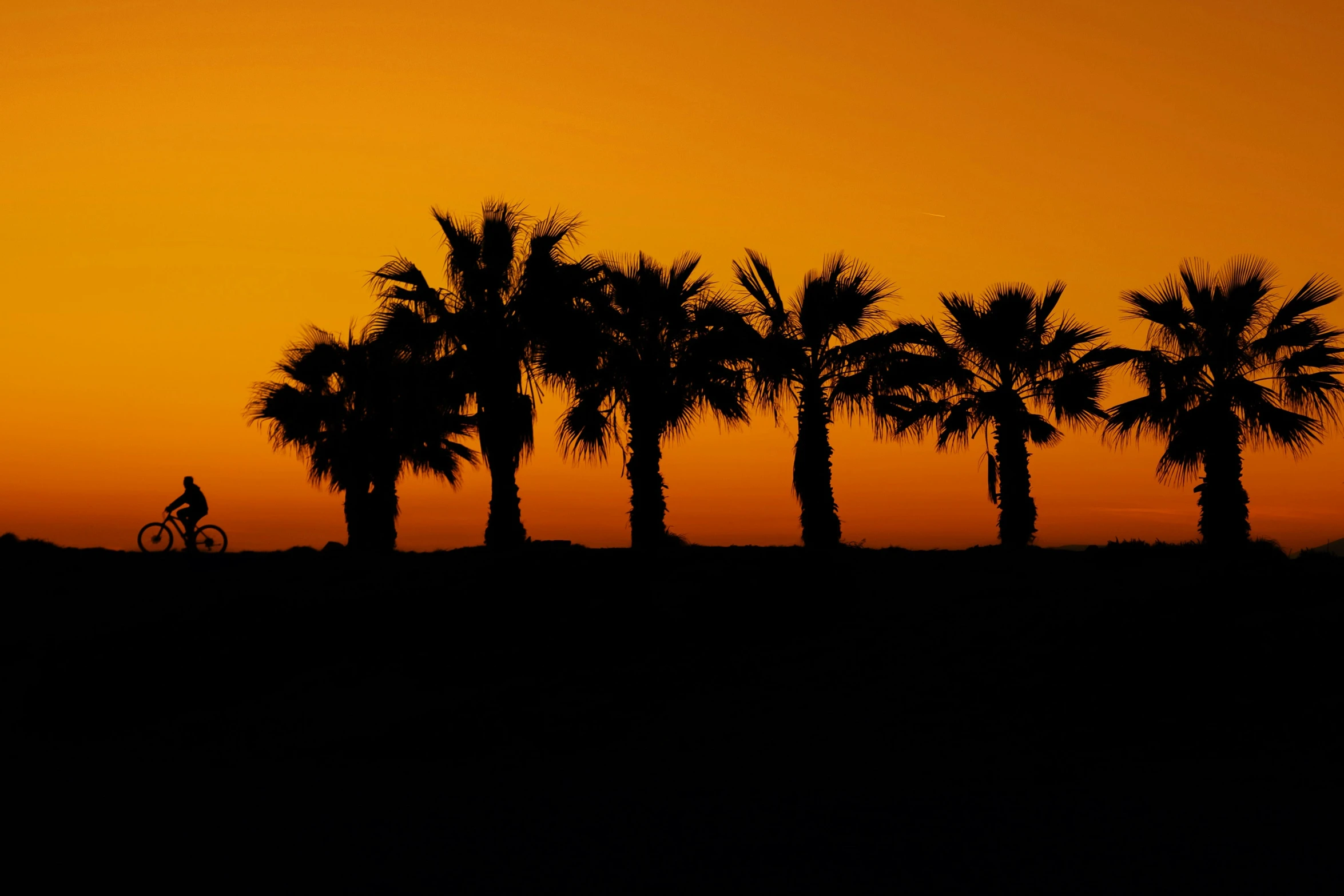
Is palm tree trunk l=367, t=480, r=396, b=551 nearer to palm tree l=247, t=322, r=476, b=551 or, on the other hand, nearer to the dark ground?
palm tree l=247, t=322, r=476, b=551

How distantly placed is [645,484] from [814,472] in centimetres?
446

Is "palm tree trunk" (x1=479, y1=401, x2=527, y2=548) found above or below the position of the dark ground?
above

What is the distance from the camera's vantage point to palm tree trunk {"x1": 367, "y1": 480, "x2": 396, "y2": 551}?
35.5 m

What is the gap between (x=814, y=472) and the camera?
1187 inches

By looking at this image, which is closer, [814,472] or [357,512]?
[814,472]

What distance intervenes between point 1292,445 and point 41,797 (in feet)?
85.3

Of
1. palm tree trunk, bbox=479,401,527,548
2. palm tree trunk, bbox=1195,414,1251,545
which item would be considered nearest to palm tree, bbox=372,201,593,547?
palm tree trunk, bbox=479,401,527,548

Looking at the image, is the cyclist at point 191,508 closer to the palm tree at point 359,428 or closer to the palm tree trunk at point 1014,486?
the palm tree at point 359,428

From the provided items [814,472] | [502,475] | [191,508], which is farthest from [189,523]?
[814,472]

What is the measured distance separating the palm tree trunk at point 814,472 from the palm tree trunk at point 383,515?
522 inches

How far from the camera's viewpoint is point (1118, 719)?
1224 cm

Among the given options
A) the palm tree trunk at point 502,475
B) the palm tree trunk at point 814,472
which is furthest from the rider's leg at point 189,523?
the palm tree trunk at point 814,472

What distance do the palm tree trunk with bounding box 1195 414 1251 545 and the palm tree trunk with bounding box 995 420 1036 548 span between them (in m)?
4.45

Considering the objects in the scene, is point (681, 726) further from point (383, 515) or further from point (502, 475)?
point (383, 515)
